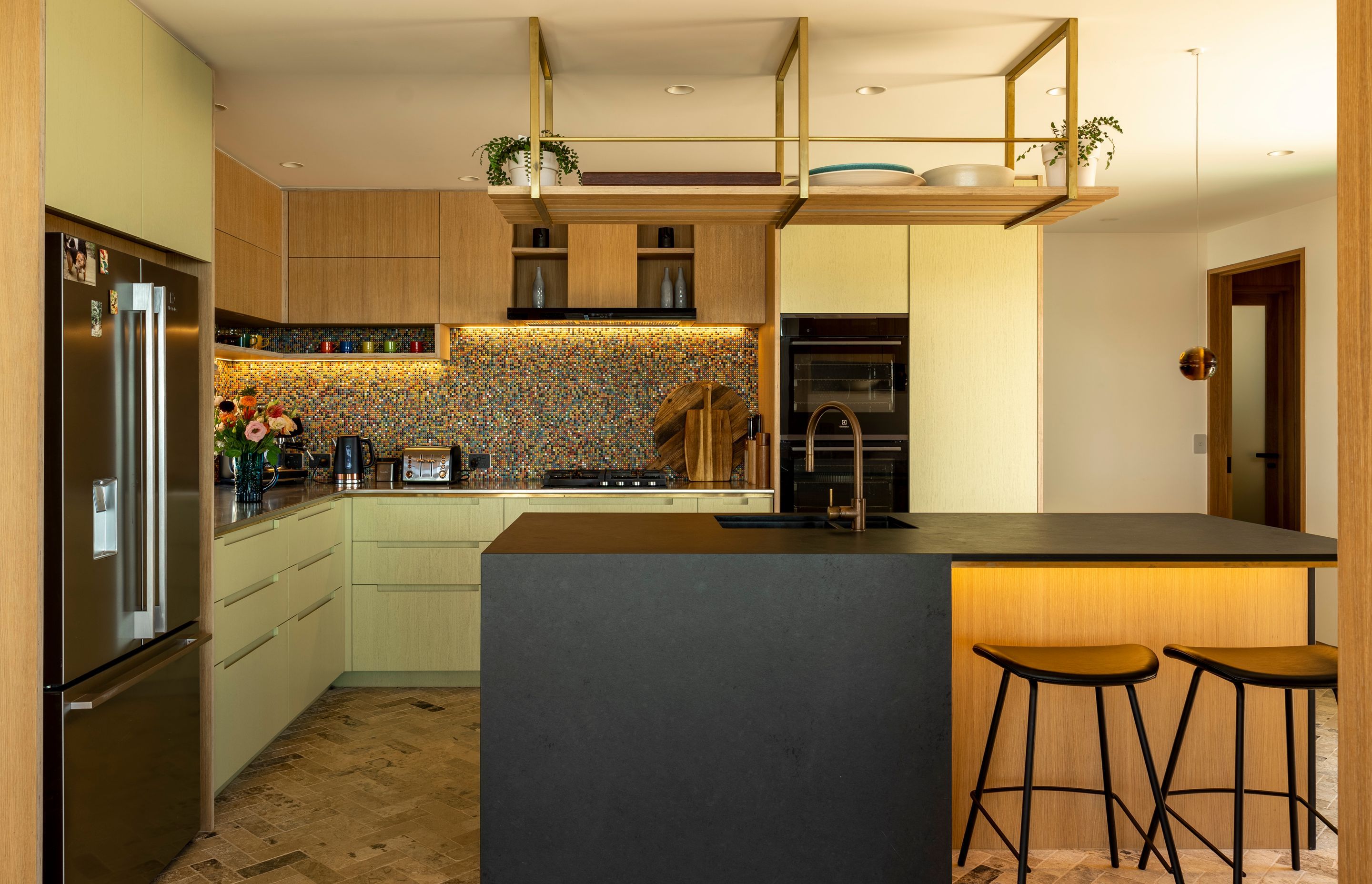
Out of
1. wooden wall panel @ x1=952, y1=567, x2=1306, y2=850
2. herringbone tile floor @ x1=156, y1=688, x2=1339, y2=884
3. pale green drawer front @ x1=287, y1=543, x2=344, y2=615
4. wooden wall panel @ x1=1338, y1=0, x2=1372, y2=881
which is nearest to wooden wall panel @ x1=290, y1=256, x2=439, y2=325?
pale green drawer front @ x1=287, y1=543, x2=344, y2=615

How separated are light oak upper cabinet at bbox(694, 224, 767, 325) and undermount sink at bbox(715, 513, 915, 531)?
6.46 feet

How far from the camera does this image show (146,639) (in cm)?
249

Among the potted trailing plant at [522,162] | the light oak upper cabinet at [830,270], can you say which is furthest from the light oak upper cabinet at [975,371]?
the potted trailing plant at [522,162]

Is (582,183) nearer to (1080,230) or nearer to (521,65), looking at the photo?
(521,65)

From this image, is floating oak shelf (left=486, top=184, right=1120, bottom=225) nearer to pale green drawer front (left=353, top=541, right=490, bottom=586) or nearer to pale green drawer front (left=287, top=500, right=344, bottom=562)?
pale green drawer front (left=287, top=500, right=344, bottom=562)

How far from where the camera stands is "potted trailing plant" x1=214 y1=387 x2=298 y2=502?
363 cm

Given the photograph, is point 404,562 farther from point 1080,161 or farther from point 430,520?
point 1080,161

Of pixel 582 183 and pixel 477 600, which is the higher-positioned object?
pixel 582 183

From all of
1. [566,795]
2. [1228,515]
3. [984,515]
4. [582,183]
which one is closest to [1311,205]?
[1228,515]

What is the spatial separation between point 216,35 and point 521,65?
958 mm

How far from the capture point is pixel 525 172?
2.81 meters

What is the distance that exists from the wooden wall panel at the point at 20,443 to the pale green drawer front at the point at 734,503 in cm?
286

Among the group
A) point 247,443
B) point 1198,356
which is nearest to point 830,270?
point 1198,356

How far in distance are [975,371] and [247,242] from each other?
3.60 meters
